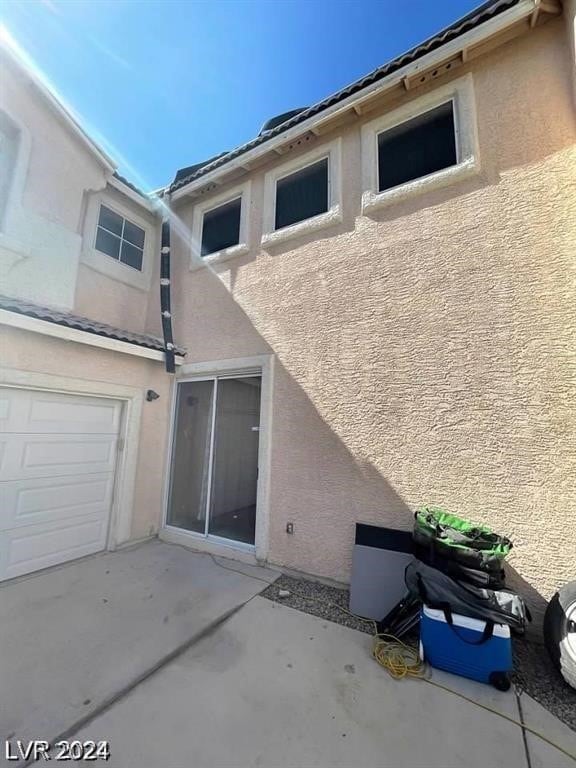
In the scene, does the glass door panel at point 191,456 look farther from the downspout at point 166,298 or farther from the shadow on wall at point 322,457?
the shadow on wall at point 322,457

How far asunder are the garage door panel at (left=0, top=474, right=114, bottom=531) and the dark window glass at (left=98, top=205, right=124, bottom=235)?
5.71m

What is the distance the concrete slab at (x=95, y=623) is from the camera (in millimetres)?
3002

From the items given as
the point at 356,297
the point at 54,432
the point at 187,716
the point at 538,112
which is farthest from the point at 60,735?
the point at 538,112

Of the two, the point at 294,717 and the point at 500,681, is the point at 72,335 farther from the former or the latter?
the point at 500,681

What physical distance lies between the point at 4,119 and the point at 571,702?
11662 mm

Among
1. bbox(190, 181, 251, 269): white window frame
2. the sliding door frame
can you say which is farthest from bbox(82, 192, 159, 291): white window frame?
the sliding door frame

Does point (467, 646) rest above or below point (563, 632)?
below

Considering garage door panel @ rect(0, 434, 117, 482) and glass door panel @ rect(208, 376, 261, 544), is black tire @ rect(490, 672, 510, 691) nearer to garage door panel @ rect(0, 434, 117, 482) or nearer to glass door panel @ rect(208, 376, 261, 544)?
glass door panel @ rect(208, 376, 261, 544)

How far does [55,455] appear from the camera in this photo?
5.90 metres

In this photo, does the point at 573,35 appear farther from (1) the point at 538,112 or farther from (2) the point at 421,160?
(2) the point at 421,160

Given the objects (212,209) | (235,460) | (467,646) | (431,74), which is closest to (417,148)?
(431,74)

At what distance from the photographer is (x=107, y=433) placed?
6.74 metres

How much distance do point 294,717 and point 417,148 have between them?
791 centimetres

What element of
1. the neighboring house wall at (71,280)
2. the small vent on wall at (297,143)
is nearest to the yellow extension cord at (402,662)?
the neighboring house wall at (71,280)
